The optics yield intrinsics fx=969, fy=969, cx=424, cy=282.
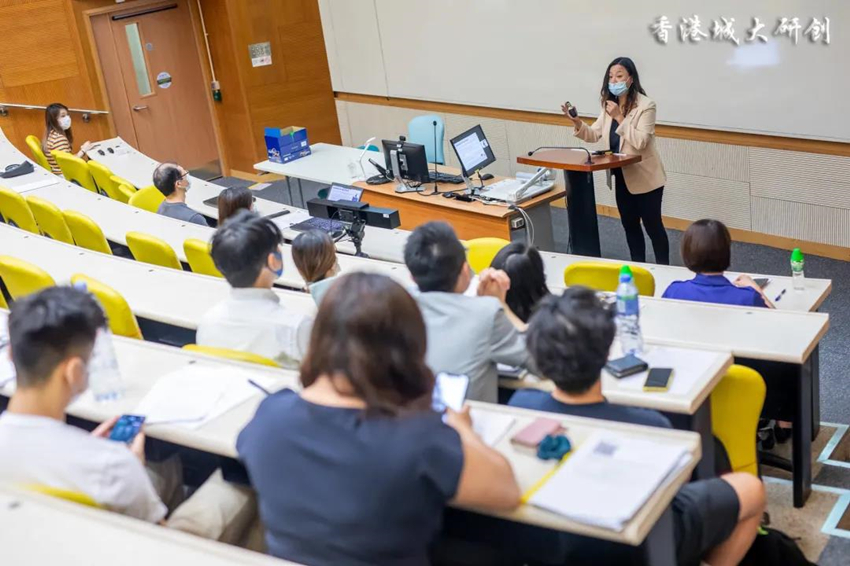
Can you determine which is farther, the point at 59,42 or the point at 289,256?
the point at 59,42

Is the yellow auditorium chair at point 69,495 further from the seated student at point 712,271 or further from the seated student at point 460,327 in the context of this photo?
the seated student at point 712,271

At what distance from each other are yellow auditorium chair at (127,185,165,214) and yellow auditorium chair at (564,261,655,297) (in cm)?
380

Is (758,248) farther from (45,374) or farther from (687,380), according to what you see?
(45,374)

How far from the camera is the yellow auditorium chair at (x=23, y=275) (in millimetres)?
4340

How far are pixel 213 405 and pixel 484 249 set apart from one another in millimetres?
2335

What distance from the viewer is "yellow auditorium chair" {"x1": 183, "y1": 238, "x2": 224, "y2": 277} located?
4.95m


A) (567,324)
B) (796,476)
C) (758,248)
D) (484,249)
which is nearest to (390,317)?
(567,324)

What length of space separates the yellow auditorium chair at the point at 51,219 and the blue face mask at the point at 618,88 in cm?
348

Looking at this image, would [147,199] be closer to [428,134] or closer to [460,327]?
[428,134]

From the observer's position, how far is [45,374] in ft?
7.86

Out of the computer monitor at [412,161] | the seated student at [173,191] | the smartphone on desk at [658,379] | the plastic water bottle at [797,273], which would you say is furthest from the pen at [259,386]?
the computer monitor at [412,161]

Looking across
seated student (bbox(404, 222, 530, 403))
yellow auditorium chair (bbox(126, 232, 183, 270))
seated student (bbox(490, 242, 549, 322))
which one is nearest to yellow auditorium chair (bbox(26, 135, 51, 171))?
yellow auditorium chair (bbox(126, 232, 183, 270))

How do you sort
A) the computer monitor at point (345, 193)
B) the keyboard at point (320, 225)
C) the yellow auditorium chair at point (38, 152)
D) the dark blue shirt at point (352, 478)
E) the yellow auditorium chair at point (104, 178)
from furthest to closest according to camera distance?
the yellow auditorium chair at point (38, 152)
the yellow auditorium chair at point (104, 178)
the computer monitor at point (345, 193)
the keyboard at point (320, 225)
the dark blue shirt at point (352, 478)

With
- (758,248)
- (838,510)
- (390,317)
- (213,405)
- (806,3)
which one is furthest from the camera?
(758,248)
